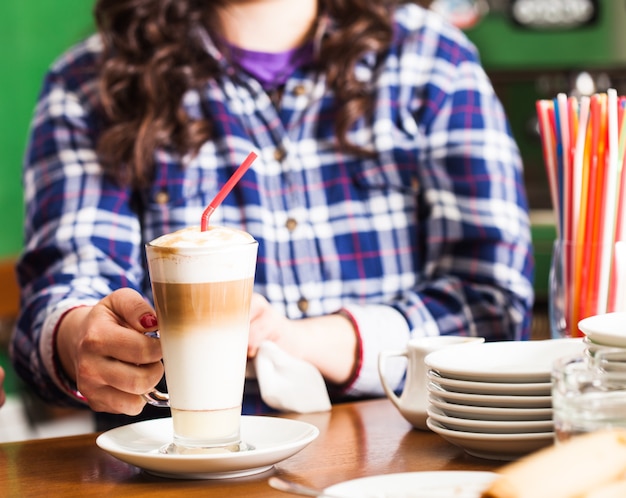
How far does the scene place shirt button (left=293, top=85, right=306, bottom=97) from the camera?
1823 mm

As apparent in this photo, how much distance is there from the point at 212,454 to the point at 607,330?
1.23 ft

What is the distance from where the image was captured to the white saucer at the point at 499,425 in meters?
0.97

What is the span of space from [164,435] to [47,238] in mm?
735

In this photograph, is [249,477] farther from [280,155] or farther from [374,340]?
[280,155]

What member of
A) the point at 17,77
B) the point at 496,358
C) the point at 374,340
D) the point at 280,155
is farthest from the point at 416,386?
the point at 17,77

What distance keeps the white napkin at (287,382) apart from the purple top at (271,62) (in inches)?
26.0

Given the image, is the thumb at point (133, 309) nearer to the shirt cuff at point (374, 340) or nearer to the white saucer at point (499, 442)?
the white saucer at point (499, 442)

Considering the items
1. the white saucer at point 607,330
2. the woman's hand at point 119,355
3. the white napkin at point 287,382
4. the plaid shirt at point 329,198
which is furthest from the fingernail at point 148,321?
the plaid shirt at point 329,198

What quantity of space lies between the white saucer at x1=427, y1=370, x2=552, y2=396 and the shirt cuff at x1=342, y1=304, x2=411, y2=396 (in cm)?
51

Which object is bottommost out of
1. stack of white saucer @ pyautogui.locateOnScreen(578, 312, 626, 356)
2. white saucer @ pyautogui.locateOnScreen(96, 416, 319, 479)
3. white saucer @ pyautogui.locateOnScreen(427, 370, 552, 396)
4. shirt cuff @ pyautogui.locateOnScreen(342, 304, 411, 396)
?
shirt cuff @ pyautogui.locateOnScreen(342, 304, 411, 396)

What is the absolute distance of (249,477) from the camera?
0.98m

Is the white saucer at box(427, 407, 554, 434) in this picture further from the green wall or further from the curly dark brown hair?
the green wall

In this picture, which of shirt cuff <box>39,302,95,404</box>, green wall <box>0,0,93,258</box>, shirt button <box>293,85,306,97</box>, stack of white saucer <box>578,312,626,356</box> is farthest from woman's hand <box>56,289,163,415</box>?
green wall <box>0,0,93,258</box>

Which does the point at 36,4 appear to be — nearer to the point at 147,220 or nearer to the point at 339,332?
the point at 147,220
